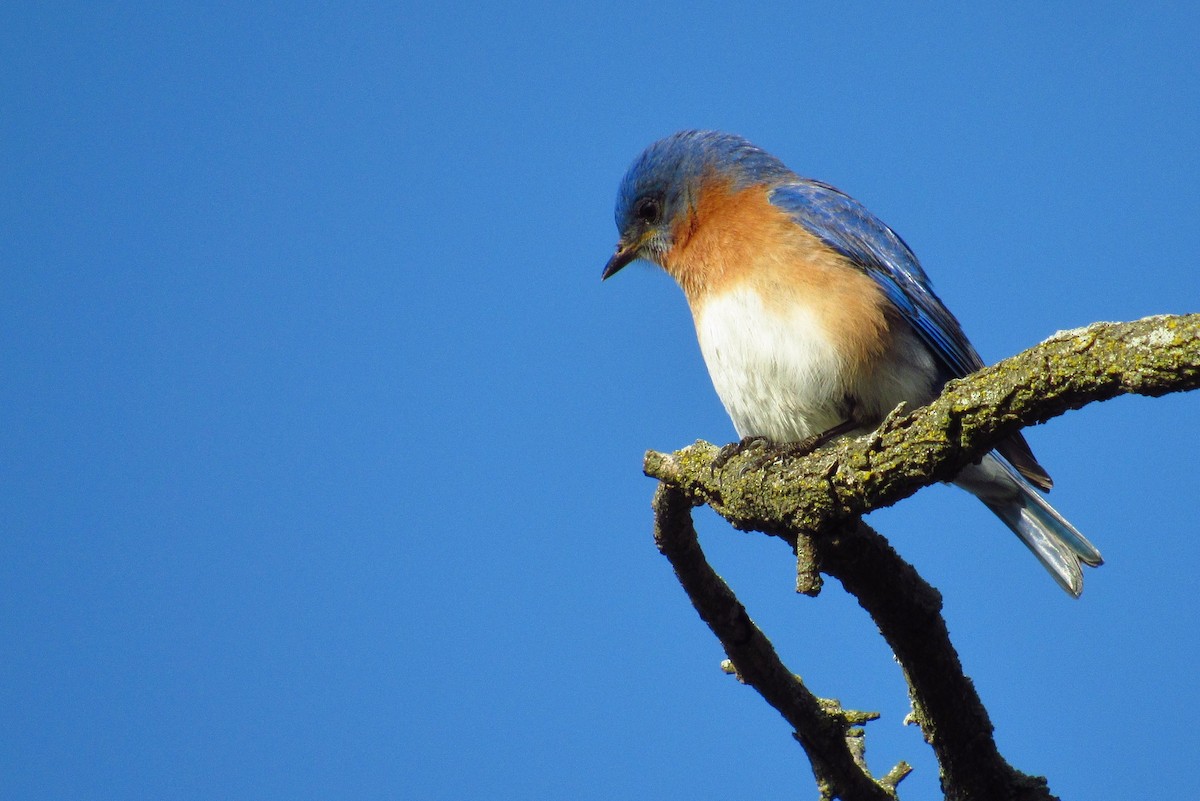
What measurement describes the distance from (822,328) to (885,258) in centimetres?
97

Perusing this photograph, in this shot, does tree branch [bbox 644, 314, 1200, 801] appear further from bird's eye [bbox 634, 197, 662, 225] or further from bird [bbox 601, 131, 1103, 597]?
bird's eye [bbox 634, 197, 662, 225]

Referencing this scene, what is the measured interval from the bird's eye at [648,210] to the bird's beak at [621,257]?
166 millimetres

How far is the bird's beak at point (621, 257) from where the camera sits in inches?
297

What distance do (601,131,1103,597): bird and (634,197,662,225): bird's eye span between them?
0.30m

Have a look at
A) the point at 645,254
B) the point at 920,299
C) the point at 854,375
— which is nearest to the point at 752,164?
the point at 645,254

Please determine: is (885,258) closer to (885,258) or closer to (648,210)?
(885,258)

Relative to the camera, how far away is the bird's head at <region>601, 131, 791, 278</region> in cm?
720

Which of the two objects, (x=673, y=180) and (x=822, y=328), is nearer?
(x=822, y=328)

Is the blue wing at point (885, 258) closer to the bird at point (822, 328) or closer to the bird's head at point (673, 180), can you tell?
the bird at point (822, 328)

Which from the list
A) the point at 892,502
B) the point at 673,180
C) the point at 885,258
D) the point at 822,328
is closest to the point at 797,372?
the point at 822,328

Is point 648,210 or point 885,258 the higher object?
point 648,210

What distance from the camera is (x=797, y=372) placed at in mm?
5812

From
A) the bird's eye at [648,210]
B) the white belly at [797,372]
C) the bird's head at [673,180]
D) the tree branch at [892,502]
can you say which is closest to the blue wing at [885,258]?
the white belly at [797,372]

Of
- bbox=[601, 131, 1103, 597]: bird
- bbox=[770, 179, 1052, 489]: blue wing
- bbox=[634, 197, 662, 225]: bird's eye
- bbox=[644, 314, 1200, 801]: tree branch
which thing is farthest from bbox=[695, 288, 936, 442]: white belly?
bbox=[634, 197, 662, 225]: bird's eye
